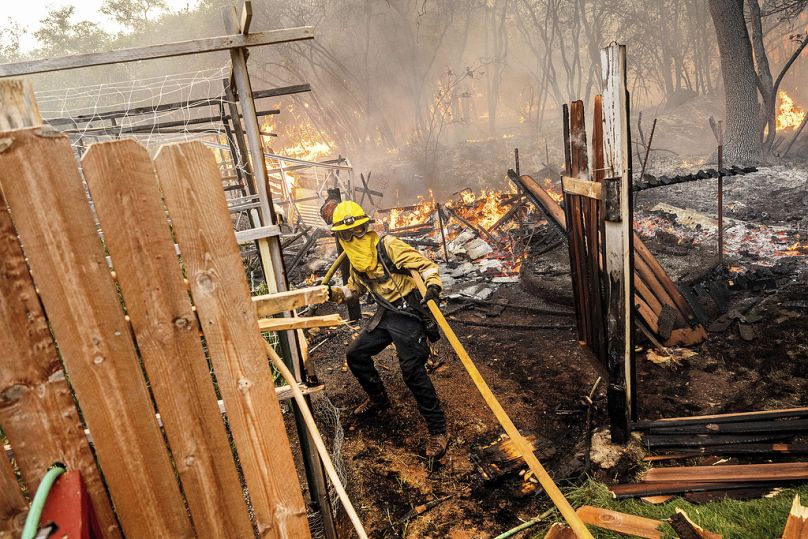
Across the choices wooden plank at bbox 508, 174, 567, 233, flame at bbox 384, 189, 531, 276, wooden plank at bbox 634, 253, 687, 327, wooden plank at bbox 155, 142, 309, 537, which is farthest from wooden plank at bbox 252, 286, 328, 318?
flame at bbox 384, 189, 531, 276

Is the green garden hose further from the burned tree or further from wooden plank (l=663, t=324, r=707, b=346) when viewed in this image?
the burned tree

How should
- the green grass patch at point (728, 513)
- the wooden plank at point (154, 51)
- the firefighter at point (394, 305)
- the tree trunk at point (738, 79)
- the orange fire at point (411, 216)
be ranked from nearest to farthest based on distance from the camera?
1. the wooden plank at point (154, 51)
2. the green grass patch at point (728, 513)
3. the firefighter at point (394, 305)
4. the tree trunk at point (738, 79)
5. the orange fire at point (411, 216)

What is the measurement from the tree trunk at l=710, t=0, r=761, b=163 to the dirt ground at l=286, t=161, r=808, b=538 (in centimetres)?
850

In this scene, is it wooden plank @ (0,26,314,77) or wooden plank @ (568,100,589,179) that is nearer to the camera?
wooden plank @ (0,26,314,77)

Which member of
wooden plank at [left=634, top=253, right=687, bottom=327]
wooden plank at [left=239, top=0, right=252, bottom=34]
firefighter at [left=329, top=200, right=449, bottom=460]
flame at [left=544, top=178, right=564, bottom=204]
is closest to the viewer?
wooden plank at [left=239, top=0, right=252, bottom=34]

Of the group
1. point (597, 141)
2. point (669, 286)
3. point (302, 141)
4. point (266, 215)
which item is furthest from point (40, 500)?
point (302, 141)

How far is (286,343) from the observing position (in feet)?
10.3

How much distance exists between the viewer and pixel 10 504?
57.4 inches

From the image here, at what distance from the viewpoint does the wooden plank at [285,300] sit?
1.84 m

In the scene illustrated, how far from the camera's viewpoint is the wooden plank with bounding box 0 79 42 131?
1.40 metres

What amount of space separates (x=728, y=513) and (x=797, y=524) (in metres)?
0.83

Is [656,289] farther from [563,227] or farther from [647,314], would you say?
[563,227]

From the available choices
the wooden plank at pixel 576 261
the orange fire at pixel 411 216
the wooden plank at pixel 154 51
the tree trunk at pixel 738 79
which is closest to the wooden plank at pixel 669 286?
the wooden plank at pixel 576 261

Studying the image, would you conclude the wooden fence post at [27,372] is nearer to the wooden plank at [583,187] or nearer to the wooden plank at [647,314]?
the wooden plank at [583,187]
